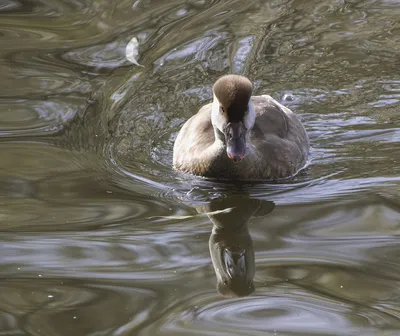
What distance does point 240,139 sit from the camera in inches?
288

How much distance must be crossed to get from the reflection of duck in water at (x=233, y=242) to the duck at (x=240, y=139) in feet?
1.40

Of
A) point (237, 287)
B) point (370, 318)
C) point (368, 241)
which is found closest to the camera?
point (370, 318)

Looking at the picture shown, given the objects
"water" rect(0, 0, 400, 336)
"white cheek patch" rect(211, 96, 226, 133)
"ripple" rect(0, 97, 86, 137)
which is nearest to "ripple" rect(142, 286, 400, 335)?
"water" rect(0, 0, 400, 336)

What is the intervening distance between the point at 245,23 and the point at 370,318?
6547 millimetres

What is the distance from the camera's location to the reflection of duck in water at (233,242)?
18.3ft

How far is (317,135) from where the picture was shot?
8.83m

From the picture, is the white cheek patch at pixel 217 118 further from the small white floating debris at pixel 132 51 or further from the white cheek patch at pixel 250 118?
the small white floating debris at pixel 132 51

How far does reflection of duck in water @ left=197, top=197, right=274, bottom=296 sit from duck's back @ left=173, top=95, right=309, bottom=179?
0.49 m

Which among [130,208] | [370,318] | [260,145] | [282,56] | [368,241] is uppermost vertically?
[282,56]

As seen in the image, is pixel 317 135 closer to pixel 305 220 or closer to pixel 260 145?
pixel 260 145

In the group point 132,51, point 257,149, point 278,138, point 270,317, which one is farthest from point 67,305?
point 132,51

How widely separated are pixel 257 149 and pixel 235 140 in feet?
1.77

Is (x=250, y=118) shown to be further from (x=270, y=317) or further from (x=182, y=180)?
(x=270, y=317)

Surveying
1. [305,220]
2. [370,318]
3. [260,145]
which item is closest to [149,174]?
[260,145]
